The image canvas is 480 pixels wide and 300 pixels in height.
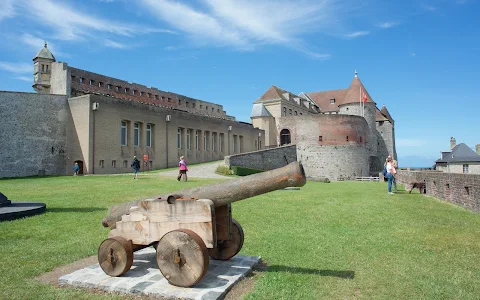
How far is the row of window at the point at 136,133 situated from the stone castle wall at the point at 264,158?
7746mm

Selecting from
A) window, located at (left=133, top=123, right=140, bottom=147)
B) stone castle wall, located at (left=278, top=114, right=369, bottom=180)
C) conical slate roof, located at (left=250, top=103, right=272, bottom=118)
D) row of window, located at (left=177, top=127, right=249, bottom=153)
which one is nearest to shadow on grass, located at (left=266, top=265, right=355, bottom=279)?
window, located at (left=133, top=123, right=140, bottom=147)

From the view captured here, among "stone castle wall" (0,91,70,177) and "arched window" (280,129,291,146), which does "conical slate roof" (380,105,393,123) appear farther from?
"stone castle wall" (0,91,70,177)

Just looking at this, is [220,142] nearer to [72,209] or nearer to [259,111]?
[259,111]

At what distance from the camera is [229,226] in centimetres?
468

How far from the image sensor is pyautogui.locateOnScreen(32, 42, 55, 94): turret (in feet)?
131

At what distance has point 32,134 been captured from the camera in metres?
28.8

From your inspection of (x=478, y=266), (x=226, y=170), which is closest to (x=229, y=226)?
(x=478, y=266)

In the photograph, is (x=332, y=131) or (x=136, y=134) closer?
(x=136, y=134)

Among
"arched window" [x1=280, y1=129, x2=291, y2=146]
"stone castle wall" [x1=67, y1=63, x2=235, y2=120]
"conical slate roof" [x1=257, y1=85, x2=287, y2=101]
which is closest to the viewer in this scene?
"stone castle wall" [x1=67, y1=63, x2=235, y2=120]

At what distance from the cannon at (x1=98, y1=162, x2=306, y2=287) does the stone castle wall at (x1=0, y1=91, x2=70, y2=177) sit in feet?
90.9

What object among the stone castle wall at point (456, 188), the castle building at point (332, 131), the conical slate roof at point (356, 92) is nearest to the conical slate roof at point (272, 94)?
the castle building at point (332, 131)

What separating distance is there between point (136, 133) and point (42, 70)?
670 inches

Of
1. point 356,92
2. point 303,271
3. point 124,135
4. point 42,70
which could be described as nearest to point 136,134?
point 124,135

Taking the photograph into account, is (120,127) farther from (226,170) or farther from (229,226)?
(229,226)
